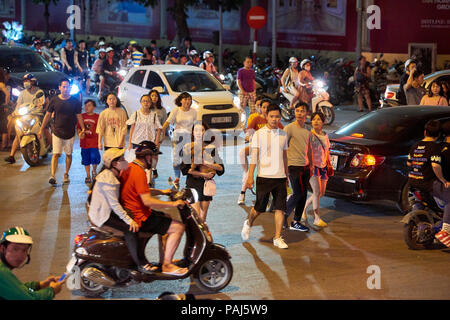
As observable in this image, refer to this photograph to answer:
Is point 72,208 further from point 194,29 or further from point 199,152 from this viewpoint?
point 194,29

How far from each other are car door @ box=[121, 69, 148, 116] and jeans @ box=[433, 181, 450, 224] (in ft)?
33.9

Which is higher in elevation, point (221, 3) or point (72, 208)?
point (221, 3)

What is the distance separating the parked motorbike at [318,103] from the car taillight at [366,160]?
8.95m

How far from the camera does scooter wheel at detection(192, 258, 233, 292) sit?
24.6ft

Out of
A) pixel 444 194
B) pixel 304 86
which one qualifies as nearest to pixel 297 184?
pixel 444 194

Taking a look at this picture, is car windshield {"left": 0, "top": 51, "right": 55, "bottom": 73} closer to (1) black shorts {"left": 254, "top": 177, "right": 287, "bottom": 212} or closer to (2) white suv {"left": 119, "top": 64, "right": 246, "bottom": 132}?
(2) white suv {"left": 119, "top": 64, "right": 246, "bottom": 132}

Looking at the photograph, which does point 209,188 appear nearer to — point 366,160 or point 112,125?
point 366,160

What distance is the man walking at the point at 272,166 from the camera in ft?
29.8

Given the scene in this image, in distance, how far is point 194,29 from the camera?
41.0 metres

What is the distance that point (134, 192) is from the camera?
727 cm

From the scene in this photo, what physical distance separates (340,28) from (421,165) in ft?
72.5

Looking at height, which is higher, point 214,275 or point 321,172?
point 321,172

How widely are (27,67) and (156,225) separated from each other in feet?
43.8
